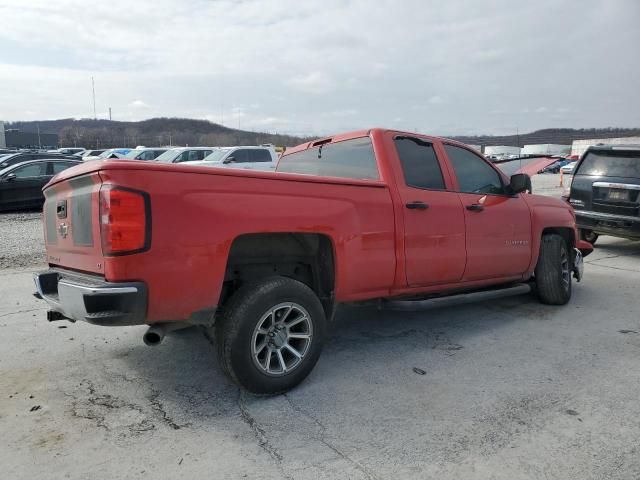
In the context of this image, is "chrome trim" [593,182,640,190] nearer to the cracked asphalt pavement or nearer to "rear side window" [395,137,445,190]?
the cracked asphalt pavement

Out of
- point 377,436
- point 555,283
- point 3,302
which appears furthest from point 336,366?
point 3,302

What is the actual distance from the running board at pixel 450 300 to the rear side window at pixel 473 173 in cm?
100

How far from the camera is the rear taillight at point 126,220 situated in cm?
283

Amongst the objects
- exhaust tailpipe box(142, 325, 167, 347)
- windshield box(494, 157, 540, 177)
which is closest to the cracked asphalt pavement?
exhaust tailpipe box(142, 325, 167, 347)

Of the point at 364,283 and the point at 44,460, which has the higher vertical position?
the point at 364,283

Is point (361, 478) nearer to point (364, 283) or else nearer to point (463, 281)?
point (364, 283)

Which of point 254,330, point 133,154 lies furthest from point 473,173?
point 133,154

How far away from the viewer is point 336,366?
404 centimetres

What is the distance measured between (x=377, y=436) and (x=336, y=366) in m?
1.07

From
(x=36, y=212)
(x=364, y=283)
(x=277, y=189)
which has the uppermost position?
(x=277, y=189)

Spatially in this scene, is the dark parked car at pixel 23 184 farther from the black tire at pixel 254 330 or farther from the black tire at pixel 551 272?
the black tire at pixel 551 272

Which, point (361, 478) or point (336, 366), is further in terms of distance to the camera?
point (336, 366)

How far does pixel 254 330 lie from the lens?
3324 millimetres

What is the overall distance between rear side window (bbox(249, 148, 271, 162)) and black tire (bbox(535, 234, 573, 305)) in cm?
1425
